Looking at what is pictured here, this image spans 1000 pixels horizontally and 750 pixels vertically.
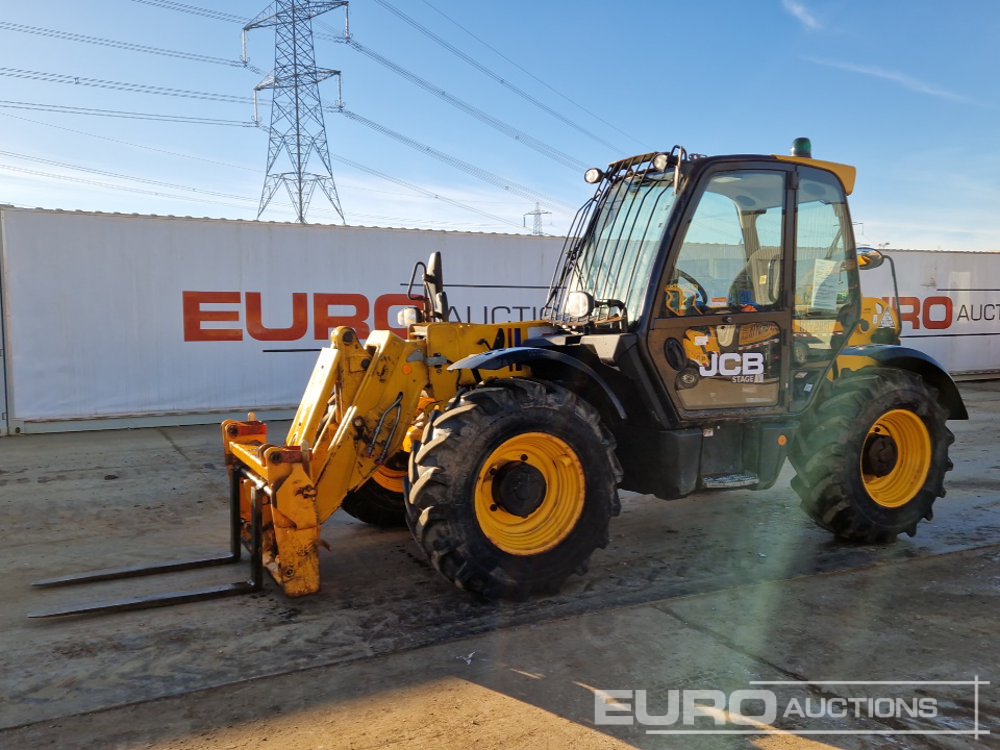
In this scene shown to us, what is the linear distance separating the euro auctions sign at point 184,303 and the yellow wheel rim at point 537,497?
7.76 metres

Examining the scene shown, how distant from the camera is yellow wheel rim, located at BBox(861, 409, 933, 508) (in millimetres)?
5305

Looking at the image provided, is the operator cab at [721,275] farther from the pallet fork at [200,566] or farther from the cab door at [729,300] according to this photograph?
the pallet fork at [200,566]

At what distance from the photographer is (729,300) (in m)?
4.78

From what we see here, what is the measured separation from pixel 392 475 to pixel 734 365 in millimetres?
2512

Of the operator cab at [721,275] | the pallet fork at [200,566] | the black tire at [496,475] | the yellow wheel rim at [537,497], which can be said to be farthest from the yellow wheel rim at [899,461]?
the pallet fork at [200,566]

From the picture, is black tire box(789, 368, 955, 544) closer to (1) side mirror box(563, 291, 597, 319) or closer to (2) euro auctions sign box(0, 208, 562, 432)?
(1) side mirror box(563, 291, 597, 319)

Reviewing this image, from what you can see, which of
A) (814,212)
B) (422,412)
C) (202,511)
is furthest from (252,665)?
(814,212)

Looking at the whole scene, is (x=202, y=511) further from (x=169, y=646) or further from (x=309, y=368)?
(x=309, y=368)

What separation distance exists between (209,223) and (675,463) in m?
9.18

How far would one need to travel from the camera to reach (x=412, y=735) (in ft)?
9.53

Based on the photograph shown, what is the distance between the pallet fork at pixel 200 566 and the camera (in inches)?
161

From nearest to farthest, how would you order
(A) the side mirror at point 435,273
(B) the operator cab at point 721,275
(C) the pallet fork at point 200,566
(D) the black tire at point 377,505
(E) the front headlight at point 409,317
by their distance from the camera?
(C) the pallet fork at point 200,566 < (B) the operator cab at point 721,275 < (E) the front headlight at point 409,317 < (A) the side mirror at point 435,273 < (D) the black tire at point 377,505

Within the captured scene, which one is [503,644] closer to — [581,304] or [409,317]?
[581,304]

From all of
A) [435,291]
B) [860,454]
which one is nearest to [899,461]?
[860,454]
